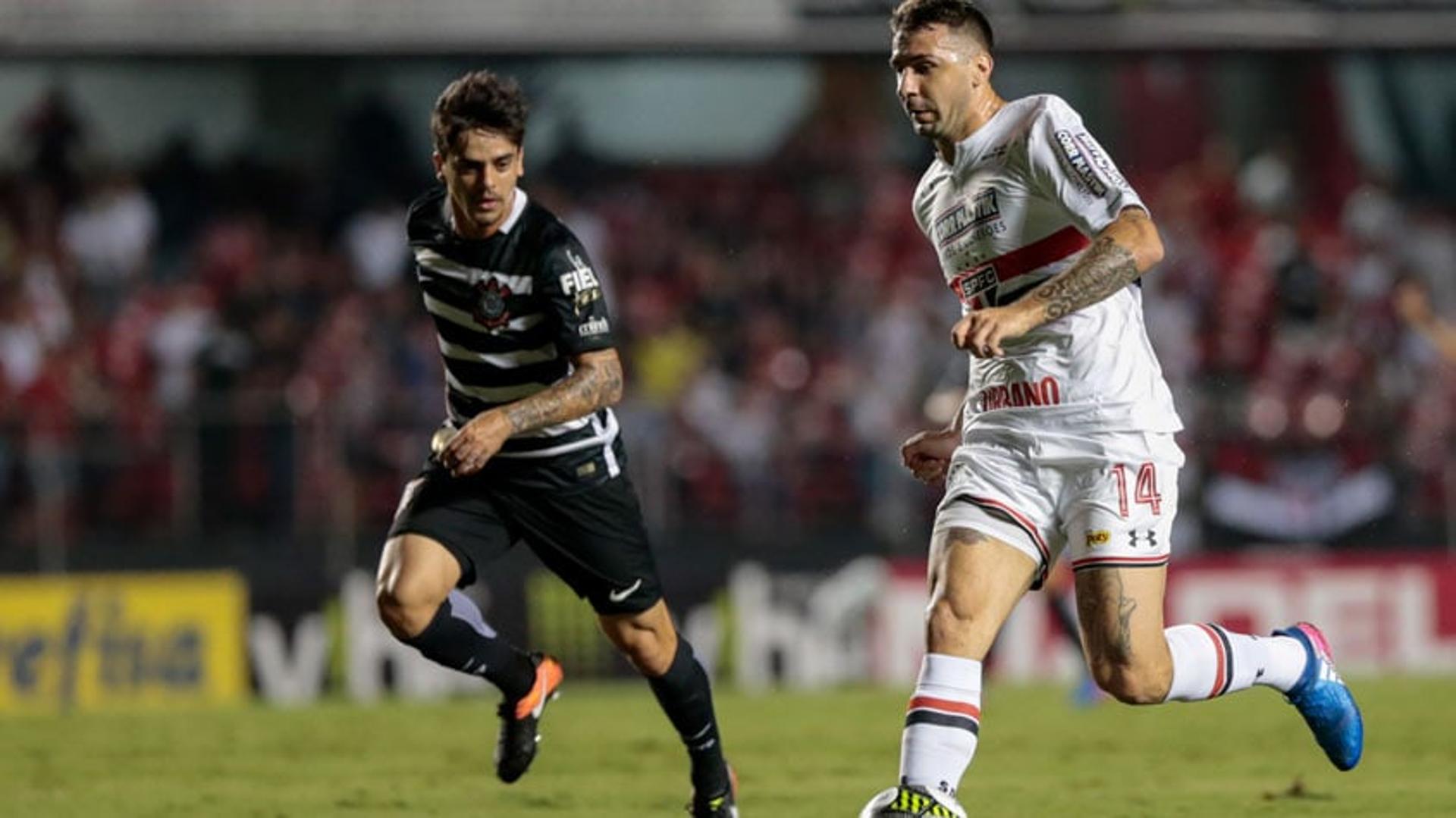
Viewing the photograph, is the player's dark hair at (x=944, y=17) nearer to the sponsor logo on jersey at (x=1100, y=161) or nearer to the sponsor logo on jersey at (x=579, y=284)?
the sponsor logo on jersey at (x=1100, y=161)

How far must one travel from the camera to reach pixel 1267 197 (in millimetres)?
21734

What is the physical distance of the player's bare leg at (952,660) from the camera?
6.68 metres

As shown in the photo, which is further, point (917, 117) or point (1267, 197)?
point (1267, 197)

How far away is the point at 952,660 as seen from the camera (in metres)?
6.86

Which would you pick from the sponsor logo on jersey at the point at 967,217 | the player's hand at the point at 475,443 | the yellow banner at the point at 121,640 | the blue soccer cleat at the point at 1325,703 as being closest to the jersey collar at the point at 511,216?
the player's hand at the point at 475,443

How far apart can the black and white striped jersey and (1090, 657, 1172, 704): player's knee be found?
1.93m

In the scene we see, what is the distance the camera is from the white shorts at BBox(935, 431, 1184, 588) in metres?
7.11

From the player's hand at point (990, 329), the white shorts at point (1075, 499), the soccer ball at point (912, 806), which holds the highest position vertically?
A: the player's hand at point (990, 329)

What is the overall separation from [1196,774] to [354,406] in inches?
317

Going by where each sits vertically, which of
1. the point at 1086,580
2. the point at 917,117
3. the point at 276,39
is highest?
the point at 276,39

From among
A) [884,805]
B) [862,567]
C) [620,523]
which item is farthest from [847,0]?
[884,805]

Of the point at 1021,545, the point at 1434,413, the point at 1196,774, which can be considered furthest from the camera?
the point at 1434,413

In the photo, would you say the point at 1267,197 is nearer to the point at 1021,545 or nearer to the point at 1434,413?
the point at 1434,413

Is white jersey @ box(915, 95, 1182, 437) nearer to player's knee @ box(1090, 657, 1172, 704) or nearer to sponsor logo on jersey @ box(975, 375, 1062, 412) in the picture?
sponsor logo on jersey @ box(975, 375, 1062, 412)
